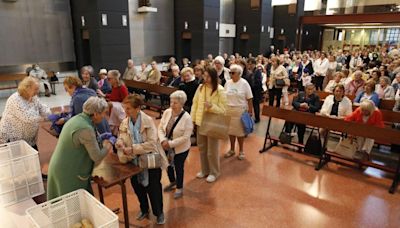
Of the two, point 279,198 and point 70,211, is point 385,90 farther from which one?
point 70,211

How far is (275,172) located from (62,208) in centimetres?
280

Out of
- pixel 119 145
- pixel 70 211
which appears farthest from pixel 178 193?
pixel 70 211

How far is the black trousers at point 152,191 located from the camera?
2654 millimetres

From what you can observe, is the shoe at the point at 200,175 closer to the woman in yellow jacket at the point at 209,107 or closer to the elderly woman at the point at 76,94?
the woman in yellow jacket at the point at 209,107

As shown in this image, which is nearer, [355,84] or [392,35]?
[355,84]

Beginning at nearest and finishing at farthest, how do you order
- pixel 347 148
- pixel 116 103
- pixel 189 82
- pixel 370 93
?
pixel 347 148, pixel 116 103, pixel 189 82, pixel 370 93

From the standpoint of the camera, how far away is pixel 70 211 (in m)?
2.18

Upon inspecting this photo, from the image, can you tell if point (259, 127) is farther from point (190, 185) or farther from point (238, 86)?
point (190, 185)

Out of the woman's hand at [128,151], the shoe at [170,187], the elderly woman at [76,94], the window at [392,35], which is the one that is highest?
the window at [392,35]

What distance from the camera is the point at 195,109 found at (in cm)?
357

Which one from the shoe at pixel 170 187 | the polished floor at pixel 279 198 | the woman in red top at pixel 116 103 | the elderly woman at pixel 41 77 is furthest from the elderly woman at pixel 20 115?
the elderly woman at pixel 41 77

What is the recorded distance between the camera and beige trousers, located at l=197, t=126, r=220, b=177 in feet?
11.6

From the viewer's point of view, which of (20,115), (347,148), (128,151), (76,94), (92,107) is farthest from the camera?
(347,148)

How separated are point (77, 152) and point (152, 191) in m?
0.87
